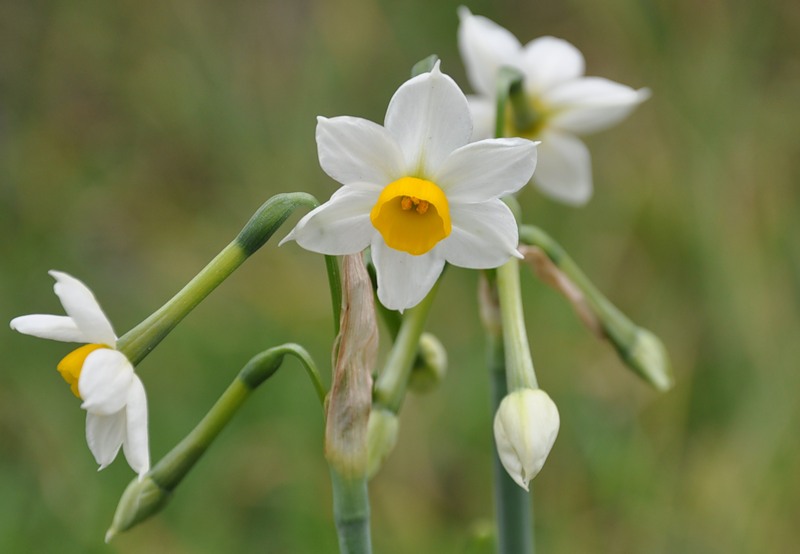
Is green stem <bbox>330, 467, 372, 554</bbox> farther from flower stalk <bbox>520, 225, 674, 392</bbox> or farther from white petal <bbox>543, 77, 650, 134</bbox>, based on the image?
white petal <bbox>543, 77, 650, 134</bbox>

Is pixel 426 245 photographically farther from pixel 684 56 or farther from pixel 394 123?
pixel 684 56

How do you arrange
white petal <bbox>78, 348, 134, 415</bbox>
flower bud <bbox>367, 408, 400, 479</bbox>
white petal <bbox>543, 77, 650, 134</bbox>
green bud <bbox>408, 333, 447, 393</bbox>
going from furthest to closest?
white petal <bbox>543, 77, 650, 134</bbox>
green bud <bbox>408, 333, 447, 393</bbox>
flower bud <bbox>367, 408, 400, 479</bbox>
white petal <bbox>78, 348, 134, 415</bbox>

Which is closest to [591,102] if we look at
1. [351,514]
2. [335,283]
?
[335,283]

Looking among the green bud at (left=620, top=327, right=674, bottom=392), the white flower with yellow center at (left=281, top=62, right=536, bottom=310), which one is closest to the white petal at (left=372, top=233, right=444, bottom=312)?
the white flower with yellow center at (left=281, top=62, right=536, bottom=310)

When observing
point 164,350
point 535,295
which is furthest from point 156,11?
point 535,295

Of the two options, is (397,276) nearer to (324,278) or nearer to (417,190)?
(417,190)
